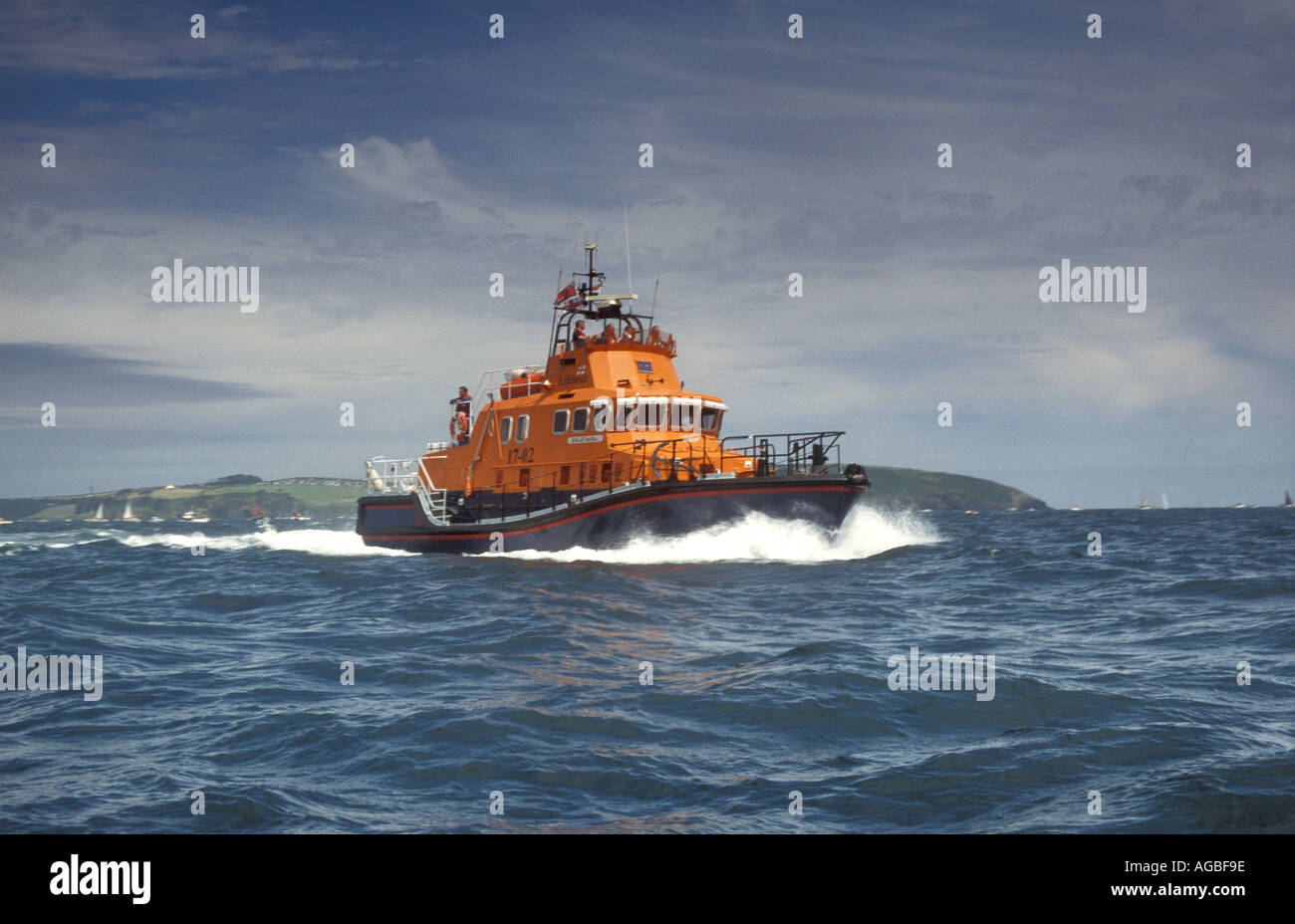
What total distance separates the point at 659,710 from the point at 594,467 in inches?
601

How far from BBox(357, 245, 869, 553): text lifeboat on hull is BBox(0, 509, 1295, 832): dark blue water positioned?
3158mm

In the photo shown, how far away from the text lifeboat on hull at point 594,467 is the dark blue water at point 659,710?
3158mm

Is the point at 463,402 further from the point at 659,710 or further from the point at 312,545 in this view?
the point at 659,710

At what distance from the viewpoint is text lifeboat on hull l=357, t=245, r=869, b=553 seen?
21.1 metres

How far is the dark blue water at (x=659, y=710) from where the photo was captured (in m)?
6.20
